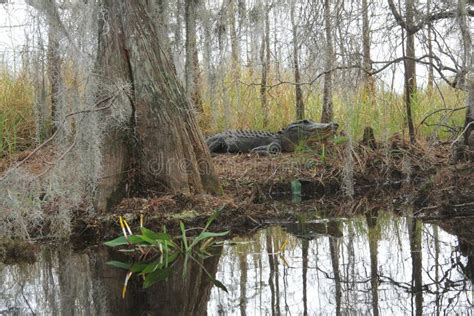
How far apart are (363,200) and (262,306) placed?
3.50 m

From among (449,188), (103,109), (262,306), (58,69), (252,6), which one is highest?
(252,6)

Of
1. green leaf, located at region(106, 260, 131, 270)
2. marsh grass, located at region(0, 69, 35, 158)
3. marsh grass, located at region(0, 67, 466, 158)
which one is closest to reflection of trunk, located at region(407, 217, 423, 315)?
green leaf, located at region(106, 260, 131, 270)

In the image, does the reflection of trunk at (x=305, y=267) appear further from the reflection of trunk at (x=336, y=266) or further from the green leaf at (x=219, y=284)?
the green leaf at (x=219, y=284)

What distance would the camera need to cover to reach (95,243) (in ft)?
14.9

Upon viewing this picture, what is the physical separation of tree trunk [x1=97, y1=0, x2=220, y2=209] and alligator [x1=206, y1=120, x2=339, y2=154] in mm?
2774

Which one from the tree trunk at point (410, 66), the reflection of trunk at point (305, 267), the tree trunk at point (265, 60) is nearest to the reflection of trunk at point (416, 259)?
the reflection of trunk at point (305, 267)

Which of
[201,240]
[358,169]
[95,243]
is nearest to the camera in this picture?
[201,240]

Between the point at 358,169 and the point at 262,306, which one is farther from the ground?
the point at 358,169

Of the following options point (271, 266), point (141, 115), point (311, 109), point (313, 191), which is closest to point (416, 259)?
point (271, 266)

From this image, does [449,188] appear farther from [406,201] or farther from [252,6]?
[252,6]

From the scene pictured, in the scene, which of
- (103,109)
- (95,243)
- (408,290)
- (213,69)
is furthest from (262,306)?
(213,69)

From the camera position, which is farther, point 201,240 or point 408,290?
point 201,240

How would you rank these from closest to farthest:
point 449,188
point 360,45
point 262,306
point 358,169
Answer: point 262,306, point 449,188, point 360,45, point 358,169

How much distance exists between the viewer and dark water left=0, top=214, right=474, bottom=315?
2.77m
